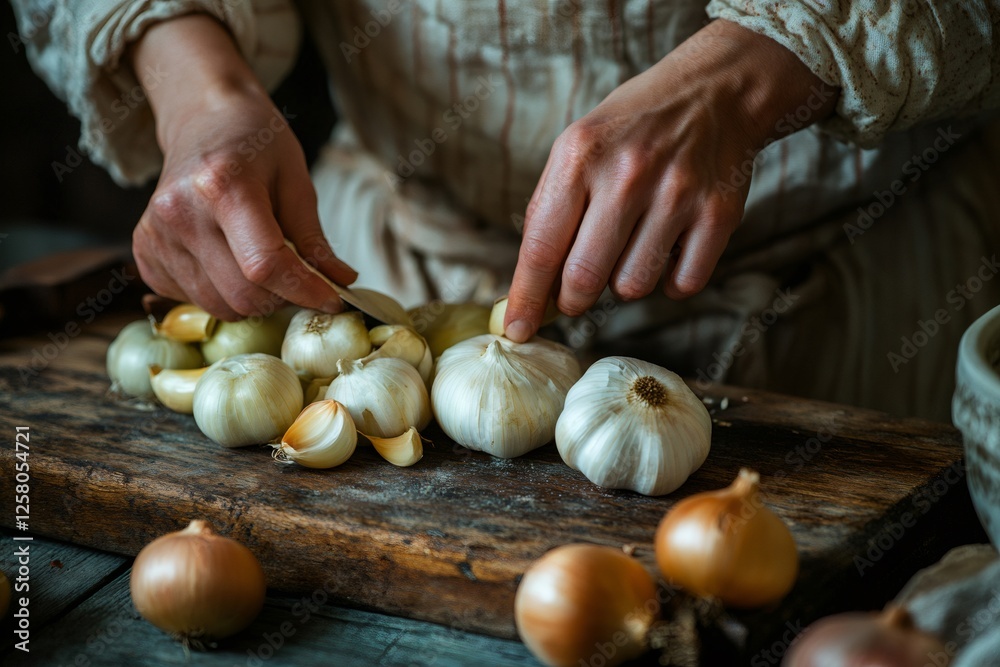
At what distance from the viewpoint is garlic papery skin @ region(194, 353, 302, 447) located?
2.82 ft

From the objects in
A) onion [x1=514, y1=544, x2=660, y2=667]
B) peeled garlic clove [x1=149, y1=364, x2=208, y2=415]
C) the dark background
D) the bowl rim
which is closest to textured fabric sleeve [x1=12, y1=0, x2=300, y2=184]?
peeled garlic clove [x1=149, y1=364, x2=208, y2=415]

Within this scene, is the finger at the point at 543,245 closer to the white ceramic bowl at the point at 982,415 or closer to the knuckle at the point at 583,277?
the knuckle at the point at 583,277

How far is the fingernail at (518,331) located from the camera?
897mm

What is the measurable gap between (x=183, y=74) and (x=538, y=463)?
656mm

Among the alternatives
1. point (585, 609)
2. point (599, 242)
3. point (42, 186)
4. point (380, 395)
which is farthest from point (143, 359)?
point (42, 186)

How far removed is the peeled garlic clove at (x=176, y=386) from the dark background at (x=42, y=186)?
1533 millimetres

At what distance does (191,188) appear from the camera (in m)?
0.94

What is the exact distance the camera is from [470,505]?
A: 2.53 feet

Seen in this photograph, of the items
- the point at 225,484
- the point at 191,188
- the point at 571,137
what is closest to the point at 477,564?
the point at 225,484

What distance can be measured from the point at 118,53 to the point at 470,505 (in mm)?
768

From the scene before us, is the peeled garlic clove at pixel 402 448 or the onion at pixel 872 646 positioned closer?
the onion at pixel 872 646

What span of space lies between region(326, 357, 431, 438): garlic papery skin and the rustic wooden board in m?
0.19

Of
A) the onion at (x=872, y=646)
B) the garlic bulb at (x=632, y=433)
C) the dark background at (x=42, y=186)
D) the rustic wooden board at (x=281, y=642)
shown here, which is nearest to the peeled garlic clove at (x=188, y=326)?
the rustic wooden board at (x=281, y=642)

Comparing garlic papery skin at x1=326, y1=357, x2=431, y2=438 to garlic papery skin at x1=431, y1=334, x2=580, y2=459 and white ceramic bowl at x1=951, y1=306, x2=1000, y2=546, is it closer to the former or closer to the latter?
garlic papery skin at x1=431, y1=334, x2=580, y2=459
